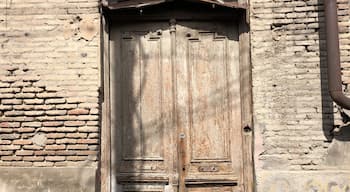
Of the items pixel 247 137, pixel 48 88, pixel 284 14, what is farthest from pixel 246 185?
pixel 48 88

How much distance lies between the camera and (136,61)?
205 inches

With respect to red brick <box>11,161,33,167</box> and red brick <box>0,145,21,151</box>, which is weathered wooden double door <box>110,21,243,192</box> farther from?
red brick <box>0,145,21,151</box>

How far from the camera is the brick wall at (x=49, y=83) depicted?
4.82 metres

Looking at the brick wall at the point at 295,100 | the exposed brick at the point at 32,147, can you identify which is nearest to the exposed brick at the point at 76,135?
the exposed brick at the point at 32,147

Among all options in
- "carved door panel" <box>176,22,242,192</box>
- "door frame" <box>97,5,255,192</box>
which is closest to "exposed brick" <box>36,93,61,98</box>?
"door frame" <box>97,5,255,192</box>

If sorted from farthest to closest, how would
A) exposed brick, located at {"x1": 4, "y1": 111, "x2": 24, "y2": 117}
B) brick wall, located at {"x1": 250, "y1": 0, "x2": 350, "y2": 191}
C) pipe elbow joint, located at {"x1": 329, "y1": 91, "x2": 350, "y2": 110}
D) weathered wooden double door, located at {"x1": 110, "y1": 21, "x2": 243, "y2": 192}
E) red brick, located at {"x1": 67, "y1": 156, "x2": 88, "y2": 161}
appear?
1. weathered wooden double door, located at {"x1": 110, "y1": 21, "x2": 243, "y2": 192}
2. exposed brick, located at {"x1": 4, "y1": 111, "x2": 24, "y2": 117}
3. red brick, located at {"x1": 67, "y1": 156, "x2": 88, "y2": 161}
4. brick wall, located at {"x1": 250, "y1": 0, "x2": 350, "y2": 191}
5. pipe elbow joint, located at {"x1": 329, "y1": 91, "x2": 350, "y2": 110}

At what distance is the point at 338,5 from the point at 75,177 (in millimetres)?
3690

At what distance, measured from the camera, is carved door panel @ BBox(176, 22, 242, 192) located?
16.5 feet

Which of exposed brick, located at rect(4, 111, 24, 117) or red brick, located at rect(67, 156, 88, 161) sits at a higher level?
exposed brick, located at rect(4, 111, 24, 117)

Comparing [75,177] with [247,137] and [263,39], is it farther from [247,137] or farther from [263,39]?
[263,39]

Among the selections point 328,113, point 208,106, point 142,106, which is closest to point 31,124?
point 142,106

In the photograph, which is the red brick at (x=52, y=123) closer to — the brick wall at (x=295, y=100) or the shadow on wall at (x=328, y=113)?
the brick wall at (x=295, y=100)

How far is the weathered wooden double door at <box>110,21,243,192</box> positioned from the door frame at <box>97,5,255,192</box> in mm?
78

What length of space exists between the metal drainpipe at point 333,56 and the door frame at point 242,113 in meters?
0.92
